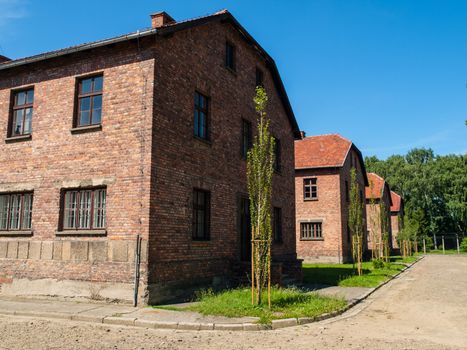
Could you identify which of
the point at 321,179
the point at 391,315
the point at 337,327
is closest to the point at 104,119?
the point at 337,327

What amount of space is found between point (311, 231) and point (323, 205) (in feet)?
6.90

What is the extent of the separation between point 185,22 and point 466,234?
63.7 m

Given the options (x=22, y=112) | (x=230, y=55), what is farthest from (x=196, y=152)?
(x=22, y=112)

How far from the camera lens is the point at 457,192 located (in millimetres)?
62531

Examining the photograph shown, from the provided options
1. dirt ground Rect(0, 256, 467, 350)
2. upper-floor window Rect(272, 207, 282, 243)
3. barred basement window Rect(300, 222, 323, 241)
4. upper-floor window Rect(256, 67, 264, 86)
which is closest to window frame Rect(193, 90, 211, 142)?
upper-floor window Rect(256, 67, 264, 86)

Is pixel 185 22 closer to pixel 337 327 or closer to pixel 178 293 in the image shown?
pixel 178 293

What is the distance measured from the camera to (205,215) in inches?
547

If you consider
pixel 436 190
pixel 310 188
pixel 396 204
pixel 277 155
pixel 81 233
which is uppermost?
pixel 436 190

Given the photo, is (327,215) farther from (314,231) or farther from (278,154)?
(278,154)

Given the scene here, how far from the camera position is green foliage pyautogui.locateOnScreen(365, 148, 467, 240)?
62312mm

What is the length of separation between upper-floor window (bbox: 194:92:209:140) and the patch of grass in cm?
529

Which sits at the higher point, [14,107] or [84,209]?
[14,107]

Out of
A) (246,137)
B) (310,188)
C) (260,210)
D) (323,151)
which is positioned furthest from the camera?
(323,151)

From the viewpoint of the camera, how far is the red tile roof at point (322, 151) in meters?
30.6
